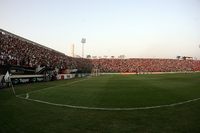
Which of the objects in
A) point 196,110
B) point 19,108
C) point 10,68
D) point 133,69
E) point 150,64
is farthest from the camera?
point 150,64

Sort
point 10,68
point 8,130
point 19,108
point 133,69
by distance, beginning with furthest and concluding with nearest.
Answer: point 133,69 < point 10,68 < point 19,108 < point 8,130

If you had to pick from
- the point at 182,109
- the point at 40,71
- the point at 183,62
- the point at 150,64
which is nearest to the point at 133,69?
the point at 150,64

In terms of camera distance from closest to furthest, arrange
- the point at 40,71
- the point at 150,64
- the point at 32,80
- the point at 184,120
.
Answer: the point at 184,120
the point at 32,80
the point at 40,71
the point at 150,64

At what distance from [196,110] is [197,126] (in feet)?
11.9

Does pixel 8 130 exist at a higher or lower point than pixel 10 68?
lower

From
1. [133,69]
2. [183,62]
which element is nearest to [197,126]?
[133,69]

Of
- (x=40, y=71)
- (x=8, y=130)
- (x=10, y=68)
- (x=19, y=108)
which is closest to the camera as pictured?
(x=8, y=130)

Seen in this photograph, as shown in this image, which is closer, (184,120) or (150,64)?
(184,120)

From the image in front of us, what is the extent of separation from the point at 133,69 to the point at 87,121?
341 ft

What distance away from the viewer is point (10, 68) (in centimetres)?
3359

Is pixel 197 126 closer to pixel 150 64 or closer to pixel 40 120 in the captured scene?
pixel 40 120

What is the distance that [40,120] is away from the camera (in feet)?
34.8

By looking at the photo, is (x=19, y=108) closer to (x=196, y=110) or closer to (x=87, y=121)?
(x=87, y=121)

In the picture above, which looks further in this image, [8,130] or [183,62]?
[183,62]
